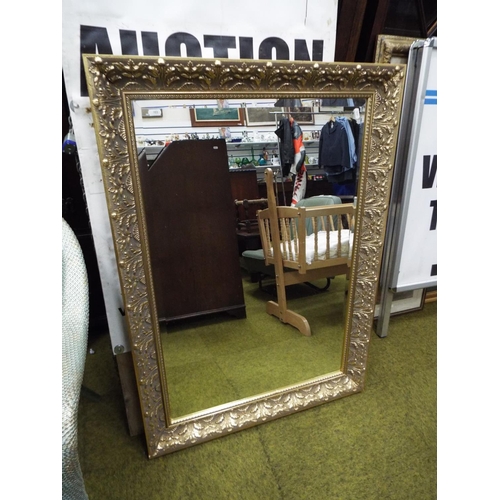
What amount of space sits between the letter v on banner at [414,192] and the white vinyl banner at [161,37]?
0.52 metres

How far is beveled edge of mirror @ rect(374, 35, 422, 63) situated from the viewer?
1.22 metres

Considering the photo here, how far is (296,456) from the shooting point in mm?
1047

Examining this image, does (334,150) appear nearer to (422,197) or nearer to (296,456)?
(422,197)

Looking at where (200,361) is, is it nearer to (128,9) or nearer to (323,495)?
(323,495)

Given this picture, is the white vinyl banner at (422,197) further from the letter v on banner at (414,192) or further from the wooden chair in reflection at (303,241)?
the wooden chair in reflection at (303,241)

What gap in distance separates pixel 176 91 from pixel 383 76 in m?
0.63

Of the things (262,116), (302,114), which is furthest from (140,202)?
(302,114)

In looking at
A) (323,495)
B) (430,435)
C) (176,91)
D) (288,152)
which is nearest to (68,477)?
(323,495)

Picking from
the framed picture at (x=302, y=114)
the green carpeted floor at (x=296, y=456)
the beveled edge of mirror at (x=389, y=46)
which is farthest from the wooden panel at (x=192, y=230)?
the beveled edge of mirror at (x=389, y=46)

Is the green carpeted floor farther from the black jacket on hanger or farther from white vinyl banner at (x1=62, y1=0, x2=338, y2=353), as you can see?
the black jacket on hanger

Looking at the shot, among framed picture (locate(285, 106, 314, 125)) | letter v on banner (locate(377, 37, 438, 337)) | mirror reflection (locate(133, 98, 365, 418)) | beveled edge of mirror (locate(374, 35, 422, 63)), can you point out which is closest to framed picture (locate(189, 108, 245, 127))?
mirror reflection (locate(133, 98, 365, 418))

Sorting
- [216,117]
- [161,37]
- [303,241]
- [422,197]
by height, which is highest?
[161,37]

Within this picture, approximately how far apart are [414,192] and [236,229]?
911 mm

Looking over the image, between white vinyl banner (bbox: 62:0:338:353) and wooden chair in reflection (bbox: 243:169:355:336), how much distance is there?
0.40 m
